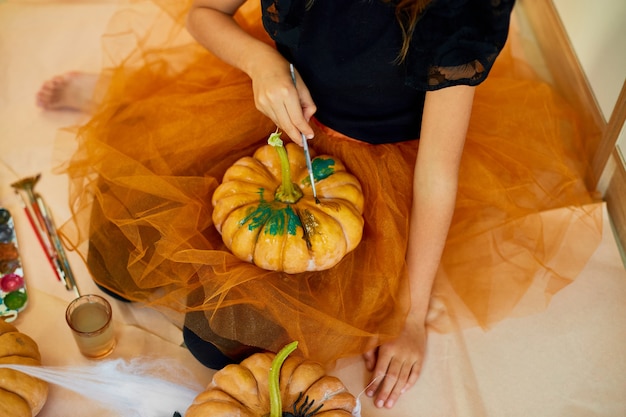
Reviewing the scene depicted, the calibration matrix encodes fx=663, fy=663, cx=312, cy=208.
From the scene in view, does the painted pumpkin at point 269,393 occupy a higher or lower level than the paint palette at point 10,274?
lower

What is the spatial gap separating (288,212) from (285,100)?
17 centimetres

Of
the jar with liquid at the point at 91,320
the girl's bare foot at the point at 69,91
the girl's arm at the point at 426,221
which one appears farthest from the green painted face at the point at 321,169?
the girl's bare foot at the point at 69,91

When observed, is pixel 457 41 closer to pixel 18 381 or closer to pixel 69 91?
pixel 18 381

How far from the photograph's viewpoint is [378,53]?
1.02 m

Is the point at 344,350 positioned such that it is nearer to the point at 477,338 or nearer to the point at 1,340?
the point at 477,338

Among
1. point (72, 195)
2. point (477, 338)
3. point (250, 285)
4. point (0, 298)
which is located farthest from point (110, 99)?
point (477, 338)

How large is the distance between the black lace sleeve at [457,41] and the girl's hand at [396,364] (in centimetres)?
46

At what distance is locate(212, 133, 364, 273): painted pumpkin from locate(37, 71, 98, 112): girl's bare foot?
646 mm

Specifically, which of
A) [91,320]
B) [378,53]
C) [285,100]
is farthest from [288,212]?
[91,320]

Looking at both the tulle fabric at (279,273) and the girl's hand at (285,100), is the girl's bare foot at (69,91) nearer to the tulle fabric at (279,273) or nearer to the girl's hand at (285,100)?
the tulle fabric at (279,273)

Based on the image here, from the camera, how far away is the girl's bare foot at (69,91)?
5.09 feet

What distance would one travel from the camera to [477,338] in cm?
121

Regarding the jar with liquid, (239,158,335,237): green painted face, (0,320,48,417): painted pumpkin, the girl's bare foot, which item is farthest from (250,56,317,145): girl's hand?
the girl's bare foot

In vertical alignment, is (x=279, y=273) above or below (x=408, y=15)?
below
